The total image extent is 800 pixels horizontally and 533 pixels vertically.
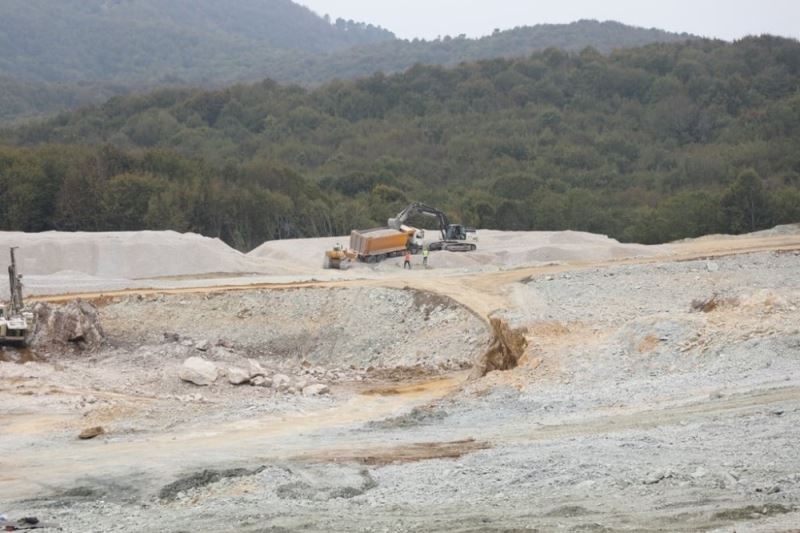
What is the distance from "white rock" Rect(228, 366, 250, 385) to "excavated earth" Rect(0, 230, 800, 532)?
14 cm

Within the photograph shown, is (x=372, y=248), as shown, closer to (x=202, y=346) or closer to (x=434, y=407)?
(x=202, y=346)

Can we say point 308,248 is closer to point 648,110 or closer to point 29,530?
point 29,530

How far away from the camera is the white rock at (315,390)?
28828 millimetres

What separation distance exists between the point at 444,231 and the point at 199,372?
22.8 meters

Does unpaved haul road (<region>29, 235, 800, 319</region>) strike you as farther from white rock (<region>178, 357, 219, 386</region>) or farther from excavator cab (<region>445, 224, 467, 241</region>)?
white rock (<region>178, 357, 219, 386</region>)

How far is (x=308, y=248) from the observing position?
174ft

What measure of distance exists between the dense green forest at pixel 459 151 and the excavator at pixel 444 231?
18031 mm

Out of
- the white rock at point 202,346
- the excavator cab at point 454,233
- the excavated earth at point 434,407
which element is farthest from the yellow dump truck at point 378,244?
the white rock at point 202,346

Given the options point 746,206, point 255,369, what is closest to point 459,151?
point 746,206

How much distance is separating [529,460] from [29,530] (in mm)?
8346

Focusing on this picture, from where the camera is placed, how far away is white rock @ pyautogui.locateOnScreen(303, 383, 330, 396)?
1135 inches

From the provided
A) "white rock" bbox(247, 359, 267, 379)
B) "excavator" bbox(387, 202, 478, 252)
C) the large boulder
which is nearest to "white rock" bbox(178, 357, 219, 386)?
"white rock" bbox(247, 359, 267, 379)

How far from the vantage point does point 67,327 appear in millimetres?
34469

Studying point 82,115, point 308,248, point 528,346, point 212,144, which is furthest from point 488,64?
point 528,346
